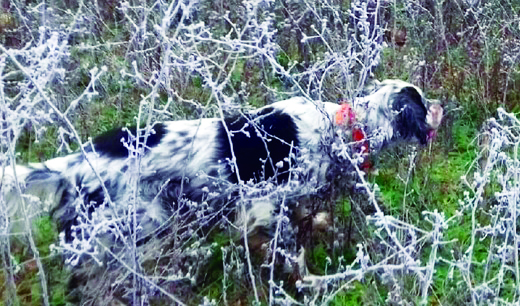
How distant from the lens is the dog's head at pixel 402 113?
4316 millimetres

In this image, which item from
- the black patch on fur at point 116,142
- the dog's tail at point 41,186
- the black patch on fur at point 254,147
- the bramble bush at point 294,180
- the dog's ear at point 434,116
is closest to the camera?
the bramble bush at point 294,180

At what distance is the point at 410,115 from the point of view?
438 cm

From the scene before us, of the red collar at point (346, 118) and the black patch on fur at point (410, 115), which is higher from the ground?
the red collar at point (346, 118)

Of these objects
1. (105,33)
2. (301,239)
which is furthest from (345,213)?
(105,33)

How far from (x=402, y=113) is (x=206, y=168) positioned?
1110 millimetres

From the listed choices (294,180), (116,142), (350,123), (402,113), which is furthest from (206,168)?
(402,113)

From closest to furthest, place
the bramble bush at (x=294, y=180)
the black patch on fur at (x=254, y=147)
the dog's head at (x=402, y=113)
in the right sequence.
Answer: the bramble bush at (x=294, y=180), the black patch on fur at (x=254, y=147), the dog's head at (x=402, y=113)

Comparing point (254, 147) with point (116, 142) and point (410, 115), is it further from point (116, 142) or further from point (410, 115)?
point (410, 115)

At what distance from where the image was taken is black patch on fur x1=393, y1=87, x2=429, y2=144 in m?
4.37

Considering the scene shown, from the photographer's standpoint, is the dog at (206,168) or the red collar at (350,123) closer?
the dog at (206,168)

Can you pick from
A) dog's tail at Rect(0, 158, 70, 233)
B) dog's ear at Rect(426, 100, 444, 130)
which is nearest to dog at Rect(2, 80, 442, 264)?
dog's tail at Rect(0, 158, 70, 233)

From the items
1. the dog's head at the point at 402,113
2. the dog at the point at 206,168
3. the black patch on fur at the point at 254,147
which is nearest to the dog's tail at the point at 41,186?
the dog at the point at 206,168

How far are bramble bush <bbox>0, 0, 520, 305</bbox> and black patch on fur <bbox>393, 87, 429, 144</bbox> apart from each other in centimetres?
11

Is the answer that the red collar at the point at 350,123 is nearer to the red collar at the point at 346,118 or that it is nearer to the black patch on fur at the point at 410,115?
the red collar at the point at 346,118
